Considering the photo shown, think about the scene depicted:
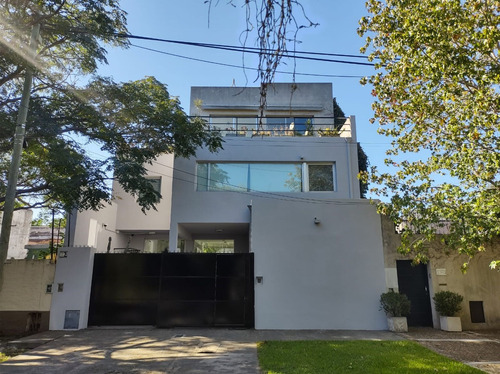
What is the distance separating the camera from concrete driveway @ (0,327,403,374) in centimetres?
621

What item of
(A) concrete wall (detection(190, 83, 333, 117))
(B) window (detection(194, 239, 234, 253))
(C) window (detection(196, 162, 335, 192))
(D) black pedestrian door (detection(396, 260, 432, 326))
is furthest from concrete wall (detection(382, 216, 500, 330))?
(A) concrete wall (detection(190, 83, 333, 117))

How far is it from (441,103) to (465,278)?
5.45 meters

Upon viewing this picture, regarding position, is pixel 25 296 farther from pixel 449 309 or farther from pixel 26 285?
pixel 449 309

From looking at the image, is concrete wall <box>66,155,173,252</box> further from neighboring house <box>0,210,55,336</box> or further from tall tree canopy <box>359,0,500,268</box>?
tall tree canopy <box>359,0,500,268</box>

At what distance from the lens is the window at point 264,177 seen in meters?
13.5

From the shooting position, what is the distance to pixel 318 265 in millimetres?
10758

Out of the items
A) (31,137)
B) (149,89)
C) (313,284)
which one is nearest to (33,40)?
(31,137)

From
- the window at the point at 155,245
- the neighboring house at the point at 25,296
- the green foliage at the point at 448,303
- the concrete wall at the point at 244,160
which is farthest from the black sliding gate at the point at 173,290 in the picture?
the window at the point at 155,245

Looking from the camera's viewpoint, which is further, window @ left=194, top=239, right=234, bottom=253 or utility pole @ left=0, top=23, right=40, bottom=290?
window @ left=194, top=239, right=234, bottom=253

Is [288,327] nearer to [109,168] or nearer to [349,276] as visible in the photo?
[349,276]

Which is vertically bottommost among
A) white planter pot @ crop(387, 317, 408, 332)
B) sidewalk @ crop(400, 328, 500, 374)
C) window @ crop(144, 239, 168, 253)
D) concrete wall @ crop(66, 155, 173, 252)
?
sidewalk @ crop(400, 328, 500, 374)

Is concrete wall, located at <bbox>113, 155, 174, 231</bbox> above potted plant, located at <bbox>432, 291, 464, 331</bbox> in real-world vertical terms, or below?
above

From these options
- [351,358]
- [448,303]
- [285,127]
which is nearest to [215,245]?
[285,127]

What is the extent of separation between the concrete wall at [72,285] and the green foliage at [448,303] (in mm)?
10208
